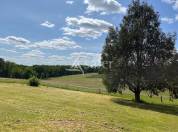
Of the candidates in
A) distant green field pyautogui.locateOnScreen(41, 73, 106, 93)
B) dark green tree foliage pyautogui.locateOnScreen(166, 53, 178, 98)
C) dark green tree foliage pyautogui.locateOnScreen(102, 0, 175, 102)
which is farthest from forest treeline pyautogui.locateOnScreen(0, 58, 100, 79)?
dark green tree foliage pyautogui.locateOnScreen(166, 53, 178, 98)

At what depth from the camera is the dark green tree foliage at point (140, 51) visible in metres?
41.2

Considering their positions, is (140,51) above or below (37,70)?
below

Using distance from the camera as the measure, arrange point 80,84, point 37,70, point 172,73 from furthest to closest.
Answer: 1. point 37,70
2. point 80,84
3. point 172,73

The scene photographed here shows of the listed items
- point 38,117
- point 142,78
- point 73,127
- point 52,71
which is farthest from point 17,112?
point 52,71

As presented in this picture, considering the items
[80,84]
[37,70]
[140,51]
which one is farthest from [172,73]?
[37,70]

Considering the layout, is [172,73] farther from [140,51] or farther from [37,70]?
[37,70]

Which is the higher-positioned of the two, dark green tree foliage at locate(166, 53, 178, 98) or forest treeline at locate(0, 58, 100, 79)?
forest treeline at locate(0, 58, 100, 79)

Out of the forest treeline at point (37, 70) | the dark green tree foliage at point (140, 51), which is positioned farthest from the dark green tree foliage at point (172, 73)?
the forest treeline at point (37, 70)

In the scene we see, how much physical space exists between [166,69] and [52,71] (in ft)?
305

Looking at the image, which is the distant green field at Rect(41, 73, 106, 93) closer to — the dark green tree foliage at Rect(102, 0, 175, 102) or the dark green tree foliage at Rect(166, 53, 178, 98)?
the dark green tree foliage at Rect(102, 0, 175, 102)

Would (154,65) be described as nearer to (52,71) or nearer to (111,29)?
(111,29)

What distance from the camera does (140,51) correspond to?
4247cm

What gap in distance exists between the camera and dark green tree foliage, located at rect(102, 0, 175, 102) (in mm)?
41219

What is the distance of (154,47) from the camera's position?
41.8 metres
